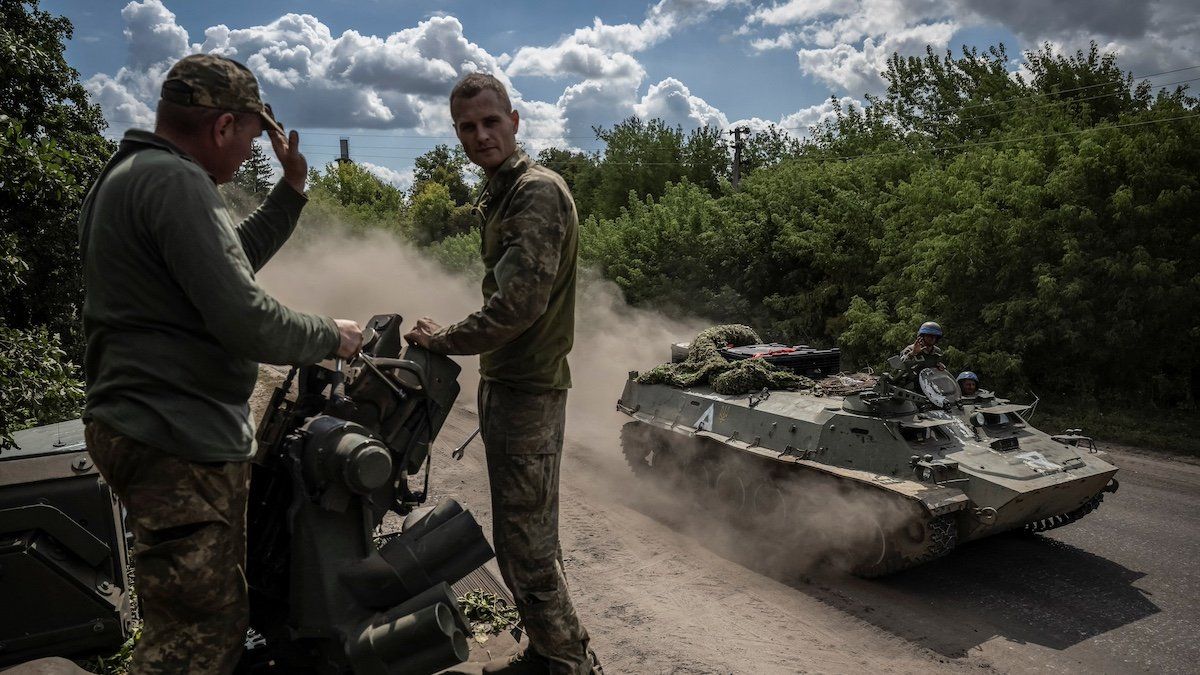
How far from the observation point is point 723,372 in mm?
9633

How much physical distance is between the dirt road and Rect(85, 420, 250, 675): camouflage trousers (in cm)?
296

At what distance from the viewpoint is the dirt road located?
18.5 feet

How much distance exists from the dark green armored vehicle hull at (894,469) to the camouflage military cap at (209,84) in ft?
18.4

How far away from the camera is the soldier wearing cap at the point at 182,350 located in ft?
7.76

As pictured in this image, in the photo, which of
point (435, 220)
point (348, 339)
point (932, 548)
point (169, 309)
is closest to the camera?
point (169, 309)

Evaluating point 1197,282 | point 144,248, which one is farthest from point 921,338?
point 144,248

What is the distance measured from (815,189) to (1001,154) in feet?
17.2

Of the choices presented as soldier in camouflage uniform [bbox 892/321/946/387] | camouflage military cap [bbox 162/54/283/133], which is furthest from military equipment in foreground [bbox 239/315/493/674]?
soldier in camouflage uniform [bbox 892/321/946/387]

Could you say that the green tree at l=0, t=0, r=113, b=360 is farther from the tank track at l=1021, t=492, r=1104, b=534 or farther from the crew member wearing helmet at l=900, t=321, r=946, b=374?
the tank track at l=1021, t=492, r=1104, b=534

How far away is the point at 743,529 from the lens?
28.5 feet

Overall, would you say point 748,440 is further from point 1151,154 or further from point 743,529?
point 1151,154

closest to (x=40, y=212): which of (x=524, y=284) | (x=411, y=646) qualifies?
(x=524, y=284)

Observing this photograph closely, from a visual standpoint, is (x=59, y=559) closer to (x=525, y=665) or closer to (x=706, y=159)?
(x=525, y=665)

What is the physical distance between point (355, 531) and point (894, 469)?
5.35 metres
